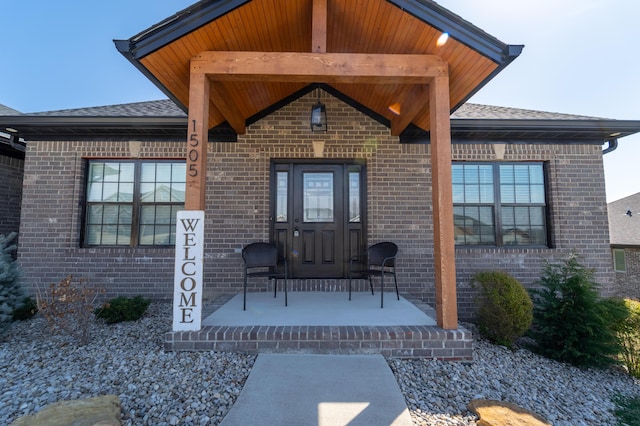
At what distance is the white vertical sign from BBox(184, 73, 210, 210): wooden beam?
5.7 inches

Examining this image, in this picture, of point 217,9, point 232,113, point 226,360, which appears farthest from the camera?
point 232,113

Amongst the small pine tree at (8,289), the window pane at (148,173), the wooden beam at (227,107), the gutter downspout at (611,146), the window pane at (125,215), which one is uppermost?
the wooden beam at (227,107)

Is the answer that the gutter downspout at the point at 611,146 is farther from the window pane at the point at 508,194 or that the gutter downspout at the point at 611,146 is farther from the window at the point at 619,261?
the window at the point at 619,261

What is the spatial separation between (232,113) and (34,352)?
3.49 meters

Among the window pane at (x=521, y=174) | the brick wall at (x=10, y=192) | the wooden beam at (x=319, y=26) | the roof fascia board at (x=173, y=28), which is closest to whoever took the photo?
the roof fascia board at (x=173, y=28)

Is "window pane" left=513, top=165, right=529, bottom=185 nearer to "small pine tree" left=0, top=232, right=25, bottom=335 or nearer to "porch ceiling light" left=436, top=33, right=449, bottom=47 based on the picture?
"porch ceiling light" left=436, top=33, right=449, bottom=47

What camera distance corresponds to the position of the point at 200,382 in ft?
7.67

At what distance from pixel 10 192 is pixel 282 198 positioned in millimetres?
5248

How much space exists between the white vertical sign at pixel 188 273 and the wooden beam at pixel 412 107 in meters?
2.91

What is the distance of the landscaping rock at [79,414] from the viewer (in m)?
1.73

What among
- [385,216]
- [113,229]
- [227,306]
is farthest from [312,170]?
[113,229]

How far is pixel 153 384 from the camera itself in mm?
2322

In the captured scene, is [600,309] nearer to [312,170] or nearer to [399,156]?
[399,156]

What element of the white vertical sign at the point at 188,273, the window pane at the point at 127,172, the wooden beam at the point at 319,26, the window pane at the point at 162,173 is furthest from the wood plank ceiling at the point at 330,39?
the window pane at the point at 127,172
